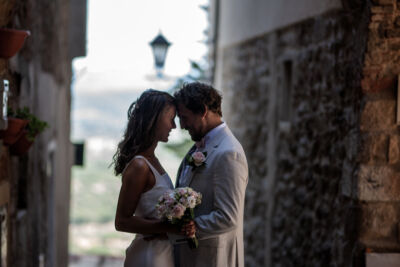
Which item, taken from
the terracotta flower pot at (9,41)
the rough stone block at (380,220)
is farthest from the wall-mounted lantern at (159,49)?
the terracotta flower pot at (9,41)

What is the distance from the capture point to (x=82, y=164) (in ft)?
40.0

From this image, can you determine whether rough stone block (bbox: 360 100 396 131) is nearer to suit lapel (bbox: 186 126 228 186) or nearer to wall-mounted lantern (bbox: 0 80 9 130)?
suit lapel (bbox: 186 126 228 186)

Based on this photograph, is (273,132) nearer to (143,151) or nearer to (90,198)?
(143,151)

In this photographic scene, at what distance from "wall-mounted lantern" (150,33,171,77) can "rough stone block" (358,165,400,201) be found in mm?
4907

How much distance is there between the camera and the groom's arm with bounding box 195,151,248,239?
3.50 m

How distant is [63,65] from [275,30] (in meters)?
4.01

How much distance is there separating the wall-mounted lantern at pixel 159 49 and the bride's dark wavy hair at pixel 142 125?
529 centimetres

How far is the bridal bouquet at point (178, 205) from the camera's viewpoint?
11.0 feet

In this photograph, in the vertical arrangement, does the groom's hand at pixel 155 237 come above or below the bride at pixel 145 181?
below

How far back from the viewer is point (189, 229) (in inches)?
137

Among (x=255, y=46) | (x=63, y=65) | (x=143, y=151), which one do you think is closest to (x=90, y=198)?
(x=63, y=65)

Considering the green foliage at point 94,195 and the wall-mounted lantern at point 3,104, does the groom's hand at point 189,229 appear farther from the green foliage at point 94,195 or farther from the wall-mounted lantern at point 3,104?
the green foliage at point 94,195

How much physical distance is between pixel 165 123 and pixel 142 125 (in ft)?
0.44

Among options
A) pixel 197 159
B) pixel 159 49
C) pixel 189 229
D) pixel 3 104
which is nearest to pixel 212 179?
pixel 197 159
